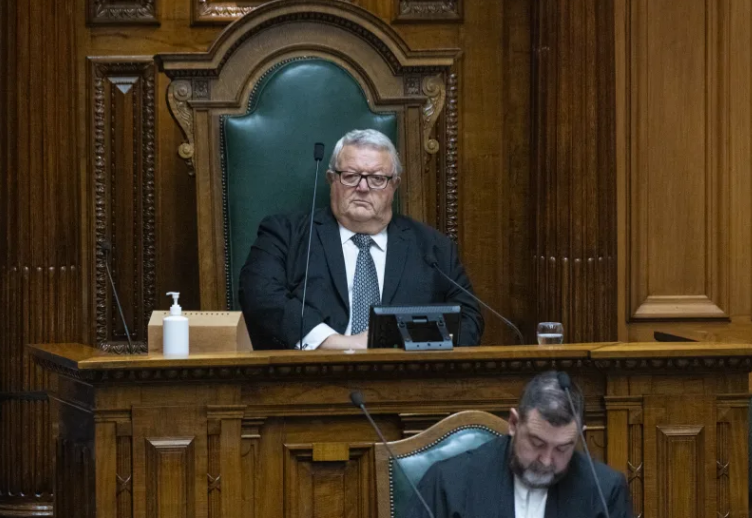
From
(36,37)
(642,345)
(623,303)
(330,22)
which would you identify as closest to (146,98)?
(36,37)

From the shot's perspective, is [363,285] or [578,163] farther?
[578,163]

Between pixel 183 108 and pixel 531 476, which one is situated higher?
pixel 183 108

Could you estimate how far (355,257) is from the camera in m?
4.47

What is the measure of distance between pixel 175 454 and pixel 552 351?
3.22ft

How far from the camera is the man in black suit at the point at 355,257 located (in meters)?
4.28

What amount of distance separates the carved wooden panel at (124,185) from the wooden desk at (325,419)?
154 centimetres

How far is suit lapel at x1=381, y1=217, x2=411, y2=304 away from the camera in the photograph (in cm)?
438

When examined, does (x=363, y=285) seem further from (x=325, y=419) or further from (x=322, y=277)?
(x=325, y=419)

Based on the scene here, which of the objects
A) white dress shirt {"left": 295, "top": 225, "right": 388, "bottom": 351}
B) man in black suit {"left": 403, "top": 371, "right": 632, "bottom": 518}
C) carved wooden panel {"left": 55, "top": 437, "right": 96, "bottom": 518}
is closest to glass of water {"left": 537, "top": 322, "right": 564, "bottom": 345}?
man in black suit {"left": 403, "top": 371, "right": 632, "bottom": 518}

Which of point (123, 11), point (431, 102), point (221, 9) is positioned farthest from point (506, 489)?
point (123, 11)

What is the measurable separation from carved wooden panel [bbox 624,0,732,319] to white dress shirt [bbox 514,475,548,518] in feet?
7.85

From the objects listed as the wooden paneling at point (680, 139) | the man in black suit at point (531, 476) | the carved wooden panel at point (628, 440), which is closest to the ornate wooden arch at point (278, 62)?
the wooden paneling at point (680, 139)

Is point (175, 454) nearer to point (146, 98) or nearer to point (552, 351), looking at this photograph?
point (552, 351)

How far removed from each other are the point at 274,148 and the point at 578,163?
1134 millimetres
